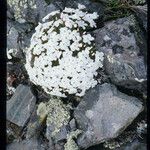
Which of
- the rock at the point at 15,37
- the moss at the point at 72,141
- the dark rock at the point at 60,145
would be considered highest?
the rock at the point at 15,37

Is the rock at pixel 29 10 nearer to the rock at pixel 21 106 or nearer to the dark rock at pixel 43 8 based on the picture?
the dark rock at pixel 43 8

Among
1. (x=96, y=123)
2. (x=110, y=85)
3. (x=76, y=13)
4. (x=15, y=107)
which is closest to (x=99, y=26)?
(x=76, y=13)

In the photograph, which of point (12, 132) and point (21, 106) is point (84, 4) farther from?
point (12, 132)

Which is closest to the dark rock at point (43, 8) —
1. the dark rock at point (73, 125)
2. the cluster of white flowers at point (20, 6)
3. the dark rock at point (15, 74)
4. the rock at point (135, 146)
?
the cluster of white flowers at point (20, 6)

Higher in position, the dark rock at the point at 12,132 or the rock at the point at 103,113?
the rock at the point at 103,113

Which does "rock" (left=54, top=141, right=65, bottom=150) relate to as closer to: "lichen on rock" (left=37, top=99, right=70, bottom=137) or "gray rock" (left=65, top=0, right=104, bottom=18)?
"lichen on rock" (left=37, top=99, right=70, bottom=137)

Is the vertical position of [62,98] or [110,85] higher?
[110,85]

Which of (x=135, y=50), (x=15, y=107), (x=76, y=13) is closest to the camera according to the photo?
(x=135, y=50)

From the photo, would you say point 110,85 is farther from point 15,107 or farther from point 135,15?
point 15,107
